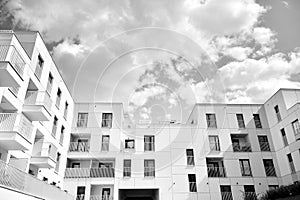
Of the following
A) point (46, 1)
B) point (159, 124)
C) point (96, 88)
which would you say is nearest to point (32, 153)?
point (96, 88)

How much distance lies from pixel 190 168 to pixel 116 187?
762cm

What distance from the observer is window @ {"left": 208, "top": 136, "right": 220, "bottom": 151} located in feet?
86.8

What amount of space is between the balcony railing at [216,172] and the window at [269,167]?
457 cm

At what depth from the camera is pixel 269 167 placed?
25891mm

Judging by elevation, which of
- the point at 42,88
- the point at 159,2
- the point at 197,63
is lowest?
the point at 42,88

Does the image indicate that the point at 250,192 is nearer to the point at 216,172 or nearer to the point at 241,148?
the point at 216,172

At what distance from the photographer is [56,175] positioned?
72.8ft

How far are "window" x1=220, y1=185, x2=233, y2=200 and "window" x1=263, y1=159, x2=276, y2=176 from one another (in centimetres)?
452

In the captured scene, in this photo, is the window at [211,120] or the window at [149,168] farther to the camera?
the window at [211,120]

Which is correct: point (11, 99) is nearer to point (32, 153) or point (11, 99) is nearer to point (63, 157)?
point (32, 153)

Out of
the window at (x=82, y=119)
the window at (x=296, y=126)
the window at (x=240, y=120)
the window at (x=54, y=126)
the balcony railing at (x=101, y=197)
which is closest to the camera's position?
the window at (x=54, y=126)

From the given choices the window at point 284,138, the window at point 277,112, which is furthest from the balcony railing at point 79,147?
the window at point 277,112

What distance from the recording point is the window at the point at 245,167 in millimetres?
25603

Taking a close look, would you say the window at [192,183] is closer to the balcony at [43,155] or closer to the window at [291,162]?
the window at [291,162]
